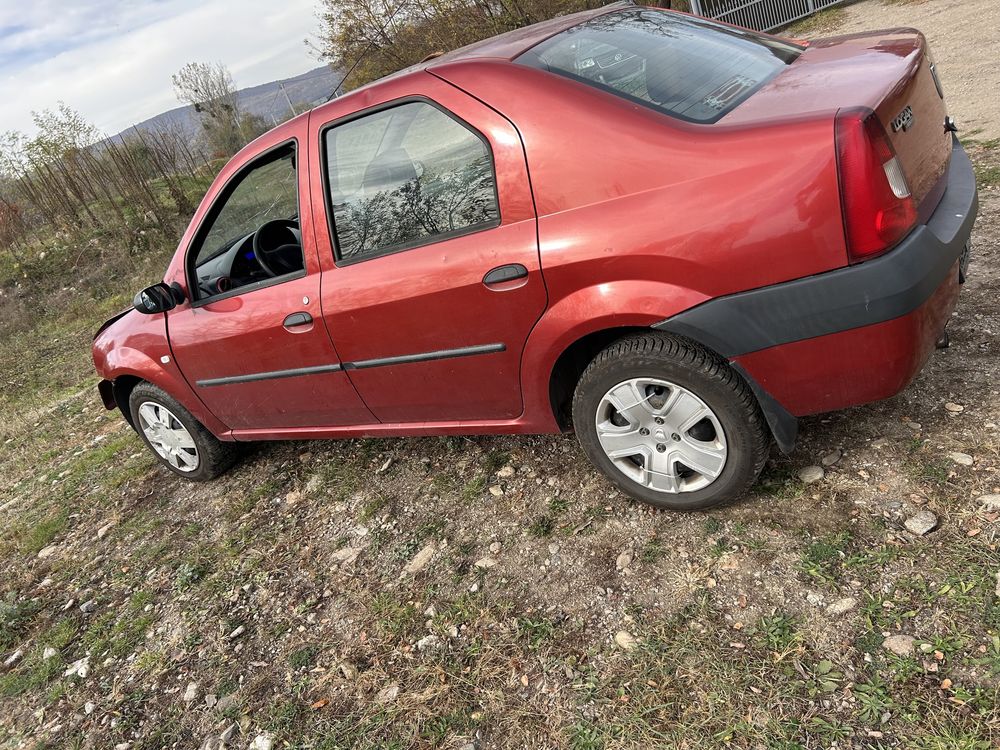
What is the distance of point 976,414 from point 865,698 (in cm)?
137

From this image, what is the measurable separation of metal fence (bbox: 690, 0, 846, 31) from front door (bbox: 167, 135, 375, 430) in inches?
568

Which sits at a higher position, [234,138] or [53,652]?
[234,138]

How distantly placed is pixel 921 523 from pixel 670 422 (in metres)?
0.88

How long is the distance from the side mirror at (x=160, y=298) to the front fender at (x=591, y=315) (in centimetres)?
205

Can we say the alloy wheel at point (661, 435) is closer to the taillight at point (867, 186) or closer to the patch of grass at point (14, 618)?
the taillight at point (867, 186)

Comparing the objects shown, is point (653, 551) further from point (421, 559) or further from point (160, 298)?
point (160, 298)

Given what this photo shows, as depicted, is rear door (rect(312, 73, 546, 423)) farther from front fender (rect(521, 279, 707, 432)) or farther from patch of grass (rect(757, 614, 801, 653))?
patch of grass (rect(757, 614, 801, 653))

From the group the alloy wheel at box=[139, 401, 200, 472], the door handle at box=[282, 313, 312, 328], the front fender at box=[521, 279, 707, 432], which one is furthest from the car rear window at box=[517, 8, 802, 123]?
the alloy wheel at box=[139, 401, 200, 472]

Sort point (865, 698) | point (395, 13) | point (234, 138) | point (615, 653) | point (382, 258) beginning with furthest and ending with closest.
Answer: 1. point (234, 138)
2. point (395, 13)
3. point (382, 258)
4. point (615, 653)
5. point (865, 698)

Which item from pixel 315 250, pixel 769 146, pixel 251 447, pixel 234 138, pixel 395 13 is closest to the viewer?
pixel 769 146

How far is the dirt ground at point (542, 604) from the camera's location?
1945 millimetres

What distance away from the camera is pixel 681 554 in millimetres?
2508

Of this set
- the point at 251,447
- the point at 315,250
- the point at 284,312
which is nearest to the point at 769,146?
the point at 315,250

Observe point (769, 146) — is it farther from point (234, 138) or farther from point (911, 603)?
point (234, 138)
